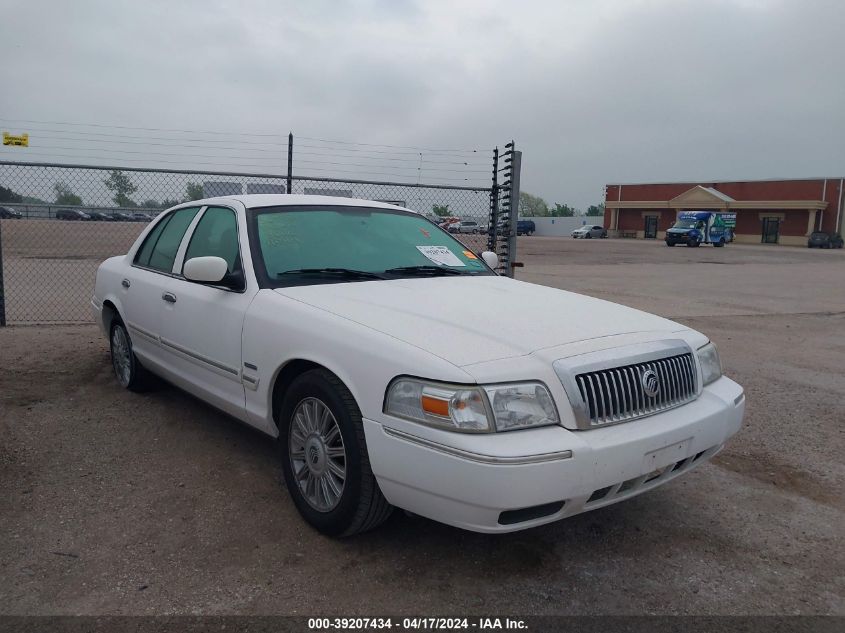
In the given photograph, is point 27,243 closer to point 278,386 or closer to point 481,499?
point 278,386

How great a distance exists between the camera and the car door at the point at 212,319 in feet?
12.1

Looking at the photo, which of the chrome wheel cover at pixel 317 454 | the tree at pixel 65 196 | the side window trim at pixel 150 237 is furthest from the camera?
the tree at pixel 65 196

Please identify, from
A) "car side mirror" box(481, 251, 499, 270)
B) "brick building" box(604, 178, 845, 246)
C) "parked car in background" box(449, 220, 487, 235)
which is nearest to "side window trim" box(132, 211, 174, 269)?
"car side mirror" box(481, 251, 499, 270)

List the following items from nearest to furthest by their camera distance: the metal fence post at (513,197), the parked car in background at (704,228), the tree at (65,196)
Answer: the tree at (65,196) → the metal fence post at (513,197) → the parked car in background at (704,228)

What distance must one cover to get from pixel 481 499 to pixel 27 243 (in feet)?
74.2

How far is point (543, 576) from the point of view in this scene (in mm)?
2895

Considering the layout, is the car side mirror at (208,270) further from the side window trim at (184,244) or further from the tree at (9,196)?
the tree at (9,196)

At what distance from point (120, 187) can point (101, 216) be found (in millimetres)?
782

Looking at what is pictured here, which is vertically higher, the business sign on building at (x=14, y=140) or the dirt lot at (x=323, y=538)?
the business sign on building at (x=14, y=140)

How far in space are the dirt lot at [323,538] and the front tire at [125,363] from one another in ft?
0.44

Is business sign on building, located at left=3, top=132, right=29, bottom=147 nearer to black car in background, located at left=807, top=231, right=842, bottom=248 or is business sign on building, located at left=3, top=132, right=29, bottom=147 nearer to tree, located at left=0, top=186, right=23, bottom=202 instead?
tree, located at left=0, top=186, right=23, bottom=202

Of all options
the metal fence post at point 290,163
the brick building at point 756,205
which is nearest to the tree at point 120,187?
the metal fence post at point 290,163

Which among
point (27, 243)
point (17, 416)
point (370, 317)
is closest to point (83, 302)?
point (17, 416)

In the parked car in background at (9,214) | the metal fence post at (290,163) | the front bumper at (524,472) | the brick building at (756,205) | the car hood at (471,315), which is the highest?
the brick building at (756,205)
